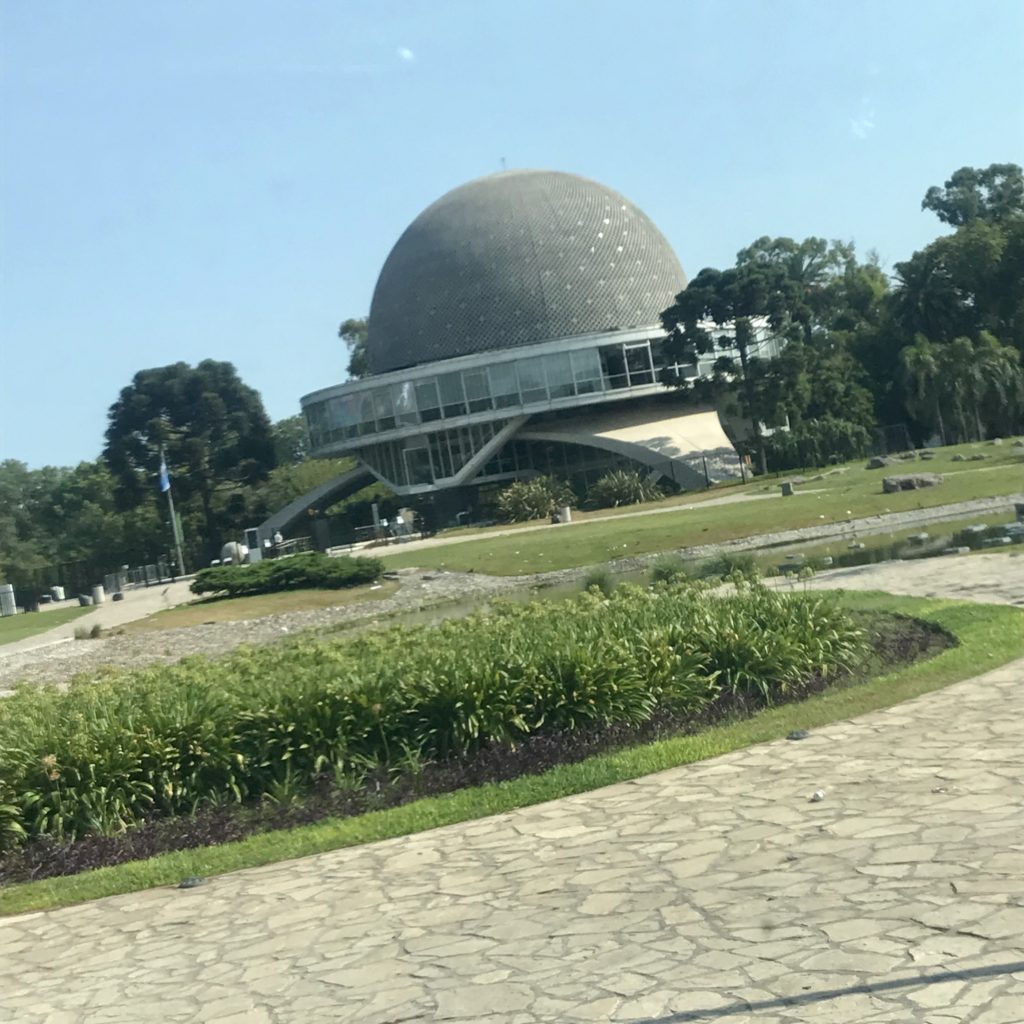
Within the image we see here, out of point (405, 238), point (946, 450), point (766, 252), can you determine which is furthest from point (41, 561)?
point (946, 450)

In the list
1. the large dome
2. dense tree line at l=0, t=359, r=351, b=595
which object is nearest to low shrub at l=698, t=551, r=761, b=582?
the large dome

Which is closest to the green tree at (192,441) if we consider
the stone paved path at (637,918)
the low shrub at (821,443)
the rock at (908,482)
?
the low shrub at (821,443)

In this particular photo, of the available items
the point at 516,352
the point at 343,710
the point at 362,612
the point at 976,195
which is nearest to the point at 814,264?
the point at 976,195

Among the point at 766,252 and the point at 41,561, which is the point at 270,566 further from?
the point at 766,252

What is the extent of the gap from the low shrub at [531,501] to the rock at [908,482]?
17.5m

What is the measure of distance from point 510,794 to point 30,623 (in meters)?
29.1

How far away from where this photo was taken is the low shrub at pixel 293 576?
93.0 feet

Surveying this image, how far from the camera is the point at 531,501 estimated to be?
4744cm

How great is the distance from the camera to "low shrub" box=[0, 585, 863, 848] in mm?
7918

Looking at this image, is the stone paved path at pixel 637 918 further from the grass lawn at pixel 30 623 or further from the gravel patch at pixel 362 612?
the grass lawn at pixel 30 623

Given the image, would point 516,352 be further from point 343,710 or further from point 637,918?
point 637,918

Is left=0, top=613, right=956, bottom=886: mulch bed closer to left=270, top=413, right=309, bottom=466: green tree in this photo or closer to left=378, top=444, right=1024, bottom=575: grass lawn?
left=378, top=444, right=1024, bottom=575: grass lawn

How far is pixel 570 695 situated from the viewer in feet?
28.0

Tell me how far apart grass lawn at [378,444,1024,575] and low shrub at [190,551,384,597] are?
2.12 meters
